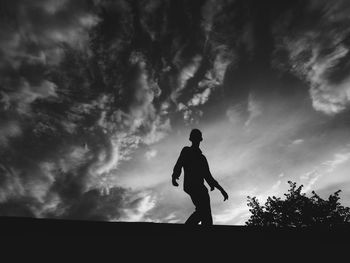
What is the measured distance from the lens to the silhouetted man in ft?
15.1

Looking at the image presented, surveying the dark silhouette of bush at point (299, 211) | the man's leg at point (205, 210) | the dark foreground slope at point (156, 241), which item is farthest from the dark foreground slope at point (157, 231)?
the dark silhouette of bush at point (299, 211)

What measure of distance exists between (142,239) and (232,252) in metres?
1.11

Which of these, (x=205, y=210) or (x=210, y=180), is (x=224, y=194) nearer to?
(x=210, y=180)

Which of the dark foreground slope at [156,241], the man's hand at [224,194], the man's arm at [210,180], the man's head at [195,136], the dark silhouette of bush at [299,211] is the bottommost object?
the dark foreground slope at [156,241]

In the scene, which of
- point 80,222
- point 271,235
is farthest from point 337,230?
point 80,222

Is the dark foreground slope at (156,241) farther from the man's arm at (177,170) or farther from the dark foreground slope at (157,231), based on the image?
the man's arm at (177,170)

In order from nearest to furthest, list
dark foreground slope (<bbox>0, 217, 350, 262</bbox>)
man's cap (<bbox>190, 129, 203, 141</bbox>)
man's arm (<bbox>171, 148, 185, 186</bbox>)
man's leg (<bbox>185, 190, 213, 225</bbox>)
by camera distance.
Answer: dark foreground slope (<bbox>0, 217, 350, 262</bbox>), man's leg (<bbox>185, 190, 213, 225</bbox>), man's arm (<bbox>171, 148, 185, 186</bbox>), man's cap (<bbox>190, 129, 203, 141</bbox>)

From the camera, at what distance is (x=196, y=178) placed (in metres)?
5.00

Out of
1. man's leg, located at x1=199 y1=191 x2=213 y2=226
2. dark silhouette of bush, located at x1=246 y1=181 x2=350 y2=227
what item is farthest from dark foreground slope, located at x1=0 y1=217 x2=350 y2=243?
dark silhouette of bush, located at x1=246 y1=181 x2=350 y2=227

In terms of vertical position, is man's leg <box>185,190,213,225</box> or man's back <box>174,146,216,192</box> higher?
man's back <box>174,146,216,192</box>

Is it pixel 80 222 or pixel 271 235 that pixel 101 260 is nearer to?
pixel 80 222

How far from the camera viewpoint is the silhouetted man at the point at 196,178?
4.60 meters

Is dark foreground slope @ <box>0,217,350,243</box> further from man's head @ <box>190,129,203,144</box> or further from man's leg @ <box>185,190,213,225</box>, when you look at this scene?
man's head @ <box>190,129,203,144</box>

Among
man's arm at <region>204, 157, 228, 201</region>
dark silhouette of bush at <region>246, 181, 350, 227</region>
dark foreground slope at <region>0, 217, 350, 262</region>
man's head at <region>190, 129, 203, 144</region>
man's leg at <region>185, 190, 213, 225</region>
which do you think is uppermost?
dark silhouette of bush at <region>246, 181, 350, 227</region>
